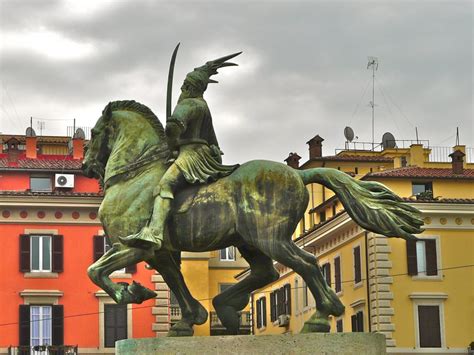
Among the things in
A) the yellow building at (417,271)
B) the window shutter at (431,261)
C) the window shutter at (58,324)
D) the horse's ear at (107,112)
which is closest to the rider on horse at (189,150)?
the horse's ear at (107,112)

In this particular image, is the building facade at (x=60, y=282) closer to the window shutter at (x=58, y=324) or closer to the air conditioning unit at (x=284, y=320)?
the window shutter at (x=58, y=324)

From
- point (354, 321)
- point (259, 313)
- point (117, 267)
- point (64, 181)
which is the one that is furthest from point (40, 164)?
point (117, 267)

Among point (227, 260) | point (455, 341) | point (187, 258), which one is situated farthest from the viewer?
point (227, 260)

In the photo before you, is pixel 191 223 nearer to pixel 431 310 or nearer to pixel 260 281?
pixel 260 281

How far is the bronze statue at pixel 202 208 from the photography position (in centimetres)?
1508

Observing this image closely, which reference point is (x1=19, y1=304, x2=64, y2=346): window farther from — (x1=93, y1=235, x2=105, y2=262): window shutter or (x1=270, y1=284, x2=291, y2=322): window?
(x1=270, y1=284, x2=291, y2=322): window

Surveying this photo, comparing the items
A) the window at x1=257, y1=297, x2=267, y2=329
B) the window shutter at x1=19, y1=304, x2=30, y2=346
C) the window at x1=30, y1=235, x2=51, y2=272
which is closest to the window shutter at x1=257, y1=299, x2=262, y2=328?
the window at x1=257, y1=297, x2=267, y2=329

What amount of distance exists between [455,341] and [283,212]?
4279cm

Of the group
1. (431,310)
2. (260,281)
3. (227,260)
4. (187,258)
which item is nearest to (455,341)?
Result: (431,310)

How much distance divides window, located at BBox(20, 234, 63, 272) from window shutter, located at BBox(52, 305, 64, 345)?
188 cm

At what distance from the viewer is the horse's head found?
637 inches

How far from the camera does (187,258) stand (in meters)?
69.1

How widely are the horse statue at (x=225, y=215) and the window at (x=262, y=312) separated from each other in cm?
5762

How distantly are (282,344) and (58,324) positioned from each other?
1811 inches
